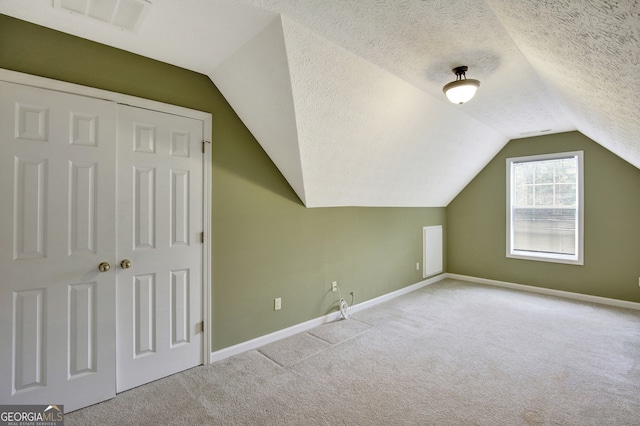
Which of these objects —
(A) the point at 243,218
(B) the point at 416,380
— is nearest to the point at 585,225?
(B) the point at 416,380

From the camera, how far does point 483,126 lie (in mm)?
4055

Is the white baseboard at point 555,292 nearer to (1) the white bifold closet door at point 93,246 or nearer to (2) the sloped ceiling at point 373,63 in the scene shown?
(2) the sloped ceiling at point 373,63

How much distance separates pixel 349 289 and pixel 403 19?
2.92 meters

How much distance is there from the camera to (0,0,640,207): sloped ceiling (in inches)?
59.9

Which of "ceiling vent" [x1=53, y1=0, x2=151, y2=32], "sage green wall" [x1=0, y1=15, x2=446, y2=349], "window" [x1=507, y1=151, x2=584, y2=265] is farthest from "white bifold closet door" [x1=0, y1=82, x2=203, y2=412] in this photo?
"window" [x1=507, y1=151, x2=584, y2=265]

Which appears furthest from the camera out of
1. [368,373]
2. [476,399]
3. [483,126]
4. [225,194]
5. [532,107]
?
[483,126]

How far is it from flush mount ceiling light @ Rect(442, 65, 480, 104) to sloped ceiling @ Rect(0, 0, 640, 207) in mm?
90

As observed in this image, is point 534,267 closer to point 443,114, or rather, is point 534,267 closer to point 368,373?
point 443,114

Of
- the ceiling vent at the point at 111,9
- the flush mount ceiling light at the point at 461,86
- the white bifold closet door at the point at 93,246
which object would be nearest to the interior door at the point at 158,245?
the white bifold closet door at the point at 93,246

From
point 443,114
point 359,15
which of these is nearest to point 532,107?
point 443,114

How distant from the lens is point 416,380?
2.28 metres

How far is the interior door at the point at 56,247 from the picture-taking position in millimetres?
1759

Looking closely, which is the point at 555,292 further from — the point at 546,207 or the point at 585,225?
the point at 546,207

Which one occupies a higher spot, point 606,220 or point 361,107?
point 361,107
